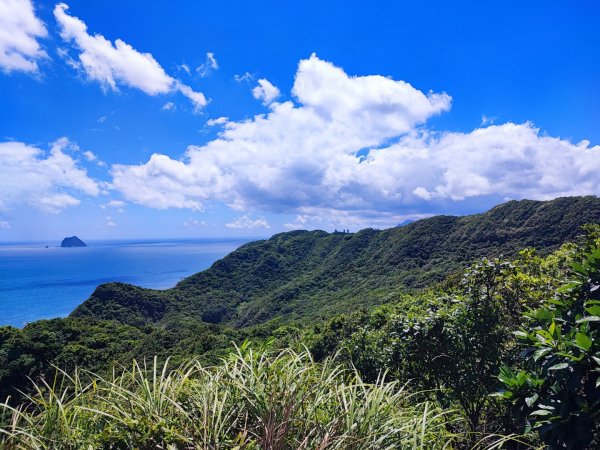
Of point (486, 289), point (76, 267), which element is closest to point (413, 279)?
point (486, 289)

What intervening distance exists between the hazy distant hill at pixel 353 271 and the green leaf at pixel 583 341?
34128 millimetres

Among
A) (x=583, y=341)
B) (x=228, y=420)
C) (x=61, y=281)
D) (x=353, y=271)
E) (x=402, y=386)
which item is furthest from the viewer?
(x=61, y=281)

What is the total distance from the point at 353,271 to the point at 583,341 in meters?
67.1

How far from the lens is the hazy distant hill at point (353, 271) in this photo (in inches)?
1831

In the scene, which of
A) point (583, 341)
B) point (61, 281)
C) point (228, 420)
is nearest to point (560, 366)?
point (583, 341)

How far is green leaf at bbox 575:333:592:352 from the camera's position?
1697 mm

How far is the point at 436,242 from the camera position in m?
61.2

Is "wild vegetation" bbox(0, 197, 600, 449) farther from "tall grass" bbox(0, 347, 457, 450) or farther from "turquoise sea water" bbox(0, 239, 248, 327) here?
"turquoise sea water" bbox(0, 239, 248, 327)

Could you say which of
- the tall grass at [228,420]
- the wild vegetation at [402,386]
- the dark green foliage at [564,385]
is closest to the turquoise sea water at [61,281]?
the wild vegetation at [402,386]

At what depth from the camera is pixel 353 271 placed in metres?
67.6

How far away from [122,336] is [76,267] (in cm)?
13988

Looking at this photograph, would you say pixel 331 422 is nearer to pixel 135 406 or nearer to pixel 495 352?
pixel 135 406

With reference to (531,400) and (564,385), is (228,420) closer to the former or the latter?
(531,400)

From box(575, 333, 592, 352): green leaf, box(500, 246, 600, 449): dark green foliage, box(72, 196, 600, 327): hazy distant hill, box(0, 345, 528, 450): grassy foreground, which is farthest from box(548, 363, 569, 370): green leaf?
box(72, 196, 600, 327): hazy distant hill
